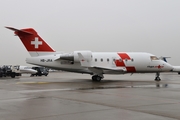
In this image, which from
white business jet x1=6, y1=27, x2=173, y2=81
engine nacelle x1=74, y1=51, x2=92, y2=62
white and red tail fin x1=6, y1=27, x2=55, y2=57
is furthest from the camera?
white and red tail fin x1=6, y1=27, x2=55, y2=57

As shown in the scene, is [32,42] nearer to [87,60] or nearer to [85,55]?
[85,55]

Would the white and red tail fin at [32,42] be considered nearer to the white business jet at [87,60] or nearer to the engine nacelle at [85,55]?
the white business jet at [87,60]

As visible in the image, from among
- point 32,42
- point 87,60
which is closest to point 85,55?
point 87,60

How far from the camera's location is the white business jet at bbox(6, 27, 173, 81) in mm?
25750

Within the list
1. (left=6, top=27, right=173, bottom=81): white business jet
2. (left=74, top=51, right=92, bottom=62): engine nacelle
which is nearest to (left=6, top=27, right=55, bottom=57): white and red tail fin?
(left=6, top=27, right=173, bottom=81): white business jet

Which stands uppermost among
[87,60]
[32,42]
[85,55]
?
[32,42]

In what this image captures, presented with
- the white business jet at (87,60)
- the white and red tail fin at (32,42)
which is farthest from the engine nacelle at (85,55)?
the white and red tail fin at (32,42)

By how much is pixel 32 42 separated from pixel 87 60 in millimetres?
6071

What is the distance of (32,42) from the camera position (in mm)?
26016

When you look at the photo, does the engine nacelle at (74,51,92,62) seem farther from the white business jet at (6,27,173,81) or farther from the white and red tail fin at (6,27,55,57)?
the white and red tail fin at (6,27,55,57)

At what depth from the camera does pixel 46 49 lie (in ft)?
86.8

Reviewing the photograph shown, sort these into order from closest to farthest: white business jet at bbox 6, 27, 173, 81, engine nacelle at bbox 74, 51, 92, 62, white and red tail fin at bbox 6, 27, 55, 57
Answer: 1. engine nacelle at bbox 74, 51, 92, 62
2. white business jet at bbox 6, 27, 173, 81
3. white and red tail fin at bbox 6, 27, 55, 57

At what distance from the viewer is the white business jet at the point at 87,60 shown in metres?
25.8

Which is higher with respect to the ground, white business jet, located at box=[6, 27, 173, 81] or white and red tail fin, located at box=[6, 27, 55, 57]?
white and red tail fin, located at box=[6, 27, 55, 57]
